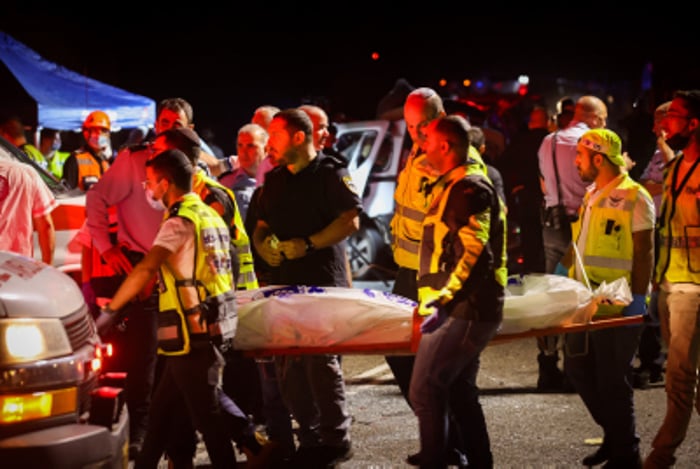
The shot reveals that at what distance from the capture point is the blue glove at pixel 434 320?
5.49 meters

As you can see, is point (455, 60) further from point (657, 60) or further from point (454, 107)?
point (454, 107)

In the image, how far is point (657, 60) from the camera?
21594 mm

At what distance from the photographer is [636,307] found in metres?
6.41

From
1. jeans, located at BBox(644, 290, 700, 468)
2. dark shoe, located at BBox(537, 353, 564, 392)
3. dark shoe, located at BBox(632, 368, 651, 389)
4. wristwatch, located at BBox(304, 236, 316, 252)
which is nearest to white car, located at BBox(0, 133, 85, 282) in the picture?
wristwatch, located at BBox(304, 236, 316, 252)

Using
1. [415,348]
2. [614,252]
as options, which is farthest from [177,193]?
[614,252]

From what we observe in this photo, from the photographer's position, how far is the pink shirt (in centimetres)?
646

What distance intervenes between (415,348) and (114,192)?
2.23m

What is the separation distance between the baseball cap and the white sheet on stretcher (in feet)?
2.50

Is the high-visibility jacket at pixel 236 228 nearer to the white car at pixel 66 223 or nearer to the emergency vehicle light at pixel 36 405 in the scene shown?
the white car at pixel 66 223

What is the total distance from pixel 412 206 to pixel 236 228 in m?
1.12

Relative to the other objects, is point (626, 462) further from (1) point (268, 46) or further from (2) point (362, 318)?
(1) point (268, 46)

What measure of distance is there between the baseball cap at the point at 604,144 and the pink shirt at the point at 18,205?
3.26 metres

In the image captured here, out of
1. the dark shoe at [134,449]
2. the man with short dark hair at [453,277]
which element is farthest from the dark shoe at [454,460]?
the dark shoe at [134,449]

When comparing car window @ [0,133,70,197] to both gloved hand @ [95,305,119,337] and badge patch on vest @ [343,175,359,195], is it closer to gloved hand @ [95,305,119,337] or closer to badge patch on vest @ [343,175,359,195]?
badge patch on vest @ [343,175,359,195]
